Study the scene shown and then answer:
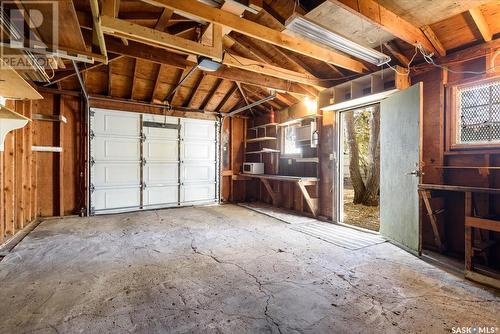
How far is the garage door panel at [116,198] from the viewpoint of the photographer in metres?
5.40

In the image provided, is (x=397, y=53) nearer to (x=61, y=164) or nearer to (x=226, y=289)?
(x=226, y=289)

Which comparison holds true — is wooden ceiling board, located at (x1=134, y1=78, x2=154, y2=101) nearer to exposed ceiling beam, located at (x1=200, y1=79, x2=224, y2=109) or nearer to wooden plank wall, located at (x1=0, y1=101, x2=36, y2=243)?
exposed ceiling beam, located at (x1=200, y1=79, x2=224, y2=109)

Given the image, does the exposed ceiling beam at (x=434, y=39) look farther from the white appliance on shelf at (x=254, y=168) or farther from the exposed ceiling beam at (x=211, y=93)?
the white appliance on shelf at (x=254, y=168)

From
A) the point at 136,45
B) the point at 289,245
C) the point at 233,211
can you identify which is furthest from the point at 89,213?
the point at 289,245

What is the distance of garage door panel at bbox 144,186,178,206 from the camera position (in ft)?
19.7

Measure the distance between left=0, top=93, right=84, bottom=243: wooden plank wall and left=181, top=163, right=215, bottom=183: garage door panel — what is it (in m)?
2.31

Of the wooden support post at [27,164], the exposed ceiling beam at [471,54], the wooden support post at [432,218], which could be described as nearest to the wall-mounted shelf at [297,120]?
the exposed ceiling beam at [471,54]

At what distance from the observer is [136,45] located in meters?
3.70

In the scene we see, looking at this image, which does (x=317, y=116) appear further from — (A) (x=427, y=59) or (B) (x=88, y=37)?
(B) (x=88, y=37)

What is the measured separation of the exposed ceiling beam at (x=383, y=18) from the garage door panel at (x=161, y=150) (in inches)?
197

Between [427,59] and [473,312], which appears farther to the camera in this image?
[427,59]

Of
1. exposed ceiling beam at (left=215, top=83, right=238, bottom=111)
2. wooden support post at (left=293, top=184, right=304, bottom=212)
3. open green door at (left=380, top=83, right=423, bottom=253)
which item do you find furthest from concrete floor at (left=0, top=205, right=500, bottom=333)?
exposed ceiling beam at (left=215, top=83, right=238, bottom=111)

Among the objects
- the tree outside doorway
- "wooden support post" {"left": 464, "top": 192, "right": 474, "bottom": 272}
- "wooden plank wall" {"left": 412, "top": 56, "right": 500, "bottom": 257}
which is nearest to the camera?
"wooden support post" {"left": 464, "top": 192, "right": 474, "bottom": 272}

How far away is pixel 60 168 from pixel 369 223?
6565mm
